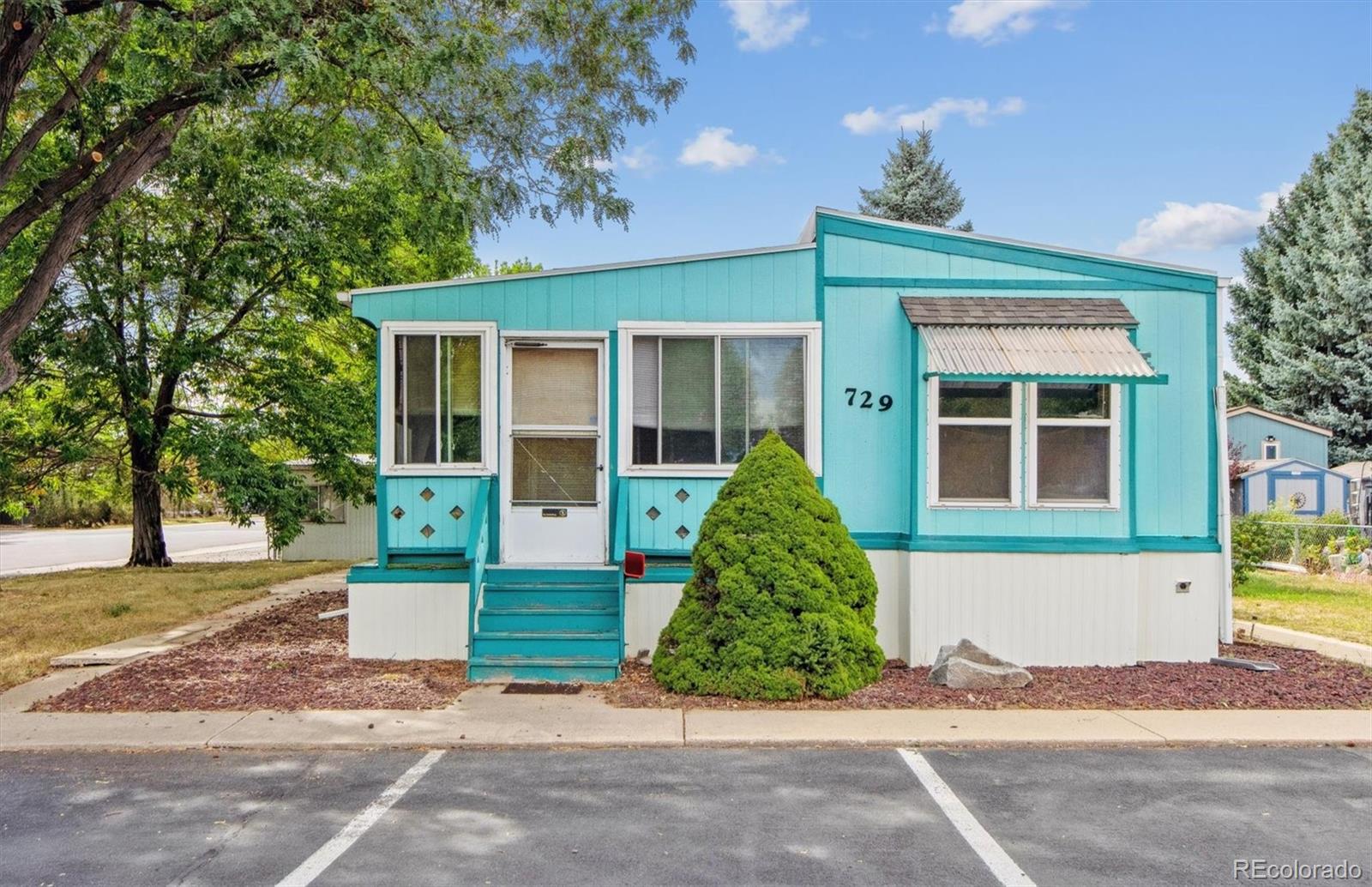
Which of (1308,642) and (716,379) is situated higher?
(716,379)

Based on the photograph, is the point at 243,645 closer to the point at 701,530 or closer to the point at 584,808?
the point at 701,530

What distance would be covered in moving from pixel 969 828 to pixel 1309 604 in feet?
33.9

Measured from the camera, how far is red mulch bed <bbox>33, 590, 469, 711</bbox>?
6.67 m

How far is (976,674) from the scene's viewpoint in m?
7.02

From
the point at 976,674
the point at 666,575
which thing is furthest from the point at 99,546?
the point at 976,674

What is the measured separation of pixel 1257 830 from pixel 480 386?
6595 millimetres

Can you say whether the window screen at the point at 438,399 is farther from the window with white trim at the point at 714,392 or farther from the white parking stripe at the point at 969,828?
the white parking stripe at the point at 969,828

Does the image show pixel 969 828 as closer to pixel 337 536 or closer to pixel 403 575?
pixel 403 575

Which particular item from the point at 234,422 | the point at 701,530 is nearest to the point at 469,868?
the point at 701,530

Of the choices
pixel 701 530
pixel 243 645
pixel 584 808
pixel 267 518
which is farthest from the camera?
pixel 267 518

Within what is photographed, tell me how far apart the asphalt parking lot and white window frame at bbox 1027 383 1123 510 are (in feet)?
8.43

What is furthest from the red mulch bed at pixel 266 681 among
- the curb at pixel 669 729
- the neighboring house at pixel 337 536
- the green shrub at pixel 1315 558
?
the green shrub at pixel 1315 558

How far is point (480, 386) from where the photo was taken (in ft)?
27.2

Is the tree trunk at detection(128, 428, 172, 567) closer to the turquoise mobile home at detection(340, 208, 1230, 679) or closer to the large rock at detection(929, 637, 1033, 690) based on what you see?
the turquoise mobile home at detection(340, 208, 1230, 679)
